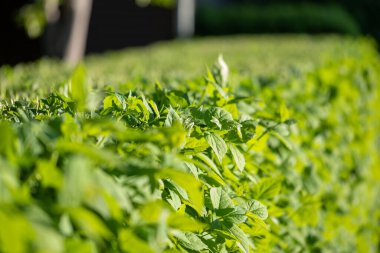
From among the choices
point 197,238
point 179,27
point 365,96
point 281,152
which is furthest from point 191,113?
point 179,27

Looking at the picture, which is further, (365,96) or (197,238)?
(365,96)

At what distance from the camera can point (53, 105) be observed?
84.1 inches

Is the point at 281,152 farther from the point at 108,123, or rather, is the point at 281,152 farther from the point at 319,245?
the point at 108,123

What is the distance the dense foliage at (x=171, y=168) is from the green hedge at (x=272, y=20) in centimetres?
1239

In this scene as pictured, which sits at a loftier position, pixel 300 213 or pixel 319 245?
pixel 300 213

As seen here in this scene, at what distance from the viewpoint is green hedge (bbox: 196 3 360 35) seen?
16547mm

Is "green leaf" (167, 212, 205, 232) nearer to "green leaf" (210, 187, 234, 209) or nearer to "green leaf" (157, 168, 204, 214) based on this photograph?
"green leaf" (157, 168, 204, 214)

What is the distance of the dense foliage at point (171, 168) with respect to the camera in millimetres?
1247

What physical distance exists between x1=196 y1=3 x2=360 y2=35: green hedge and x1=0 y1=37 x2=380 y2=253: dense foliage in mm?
12391

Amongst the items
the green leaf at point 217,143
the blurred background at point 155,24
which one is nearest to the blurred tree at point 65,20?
the blurred background at point 155,24

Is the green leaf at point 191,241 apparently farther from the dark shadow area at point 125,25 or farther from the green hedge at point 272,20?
the green hedge at point 272,20

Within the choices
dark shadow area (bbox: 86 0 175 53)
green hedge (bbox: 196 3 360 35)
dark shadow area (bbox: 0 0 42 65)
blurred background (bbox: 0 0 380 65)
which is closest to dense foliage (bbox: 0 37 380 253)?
blurred background (bbox: 0 0 380 65)

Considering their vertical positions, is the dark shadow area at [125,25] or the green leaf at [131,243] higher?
the green leaf at [131,243]

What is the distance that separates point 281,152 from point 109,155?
6.51 feet
